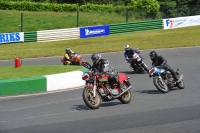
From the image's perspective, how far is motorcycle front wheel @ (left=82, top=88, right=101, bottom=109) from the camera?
12.7 metres

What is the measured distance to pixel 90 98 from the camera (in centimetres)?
1283

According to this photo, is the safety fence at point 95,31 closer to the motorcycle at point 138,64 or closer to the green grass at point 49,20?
the green grass at point 49,20

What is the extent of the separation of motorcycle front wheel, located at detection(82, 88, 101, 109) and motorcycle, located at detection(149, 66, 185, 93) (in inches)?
128

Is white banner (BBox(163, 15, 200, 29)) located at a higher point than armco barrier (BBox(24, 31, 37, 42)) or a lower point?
higher

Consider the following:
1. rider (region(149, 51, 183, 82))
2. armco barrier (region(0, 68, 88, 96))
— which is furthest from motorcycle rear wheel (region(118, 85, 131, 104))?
armco barrier (region(0, 68, 88, 96))

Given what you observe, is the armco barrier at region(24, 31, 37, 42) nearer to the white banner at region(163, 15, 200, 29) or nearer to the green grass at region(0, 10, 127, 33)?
the green grass at region(0, 10, 127, 33)

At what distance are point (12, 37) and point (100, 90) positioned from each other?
23.8 m

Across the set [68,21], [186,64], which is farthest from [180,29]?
[186,64]

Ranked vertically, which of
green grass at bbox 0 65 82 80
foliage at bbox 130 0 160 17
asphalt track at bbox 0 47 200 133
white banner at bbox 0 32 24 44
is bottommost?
asphalt track at bbox 0 47 200 133

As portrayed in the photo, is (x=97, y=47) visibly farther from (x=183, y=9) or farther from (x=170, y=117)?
(x=170, y=117)

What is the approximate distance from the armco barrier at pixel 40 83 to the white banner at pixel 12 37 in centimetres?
1995

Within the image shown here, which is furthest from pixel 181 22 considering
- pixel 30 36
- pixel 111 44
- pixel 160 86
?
pixel 160 86

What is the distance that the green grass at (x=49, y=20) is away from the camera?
1667 inches

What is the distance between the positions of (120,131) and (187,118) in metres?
1.95
